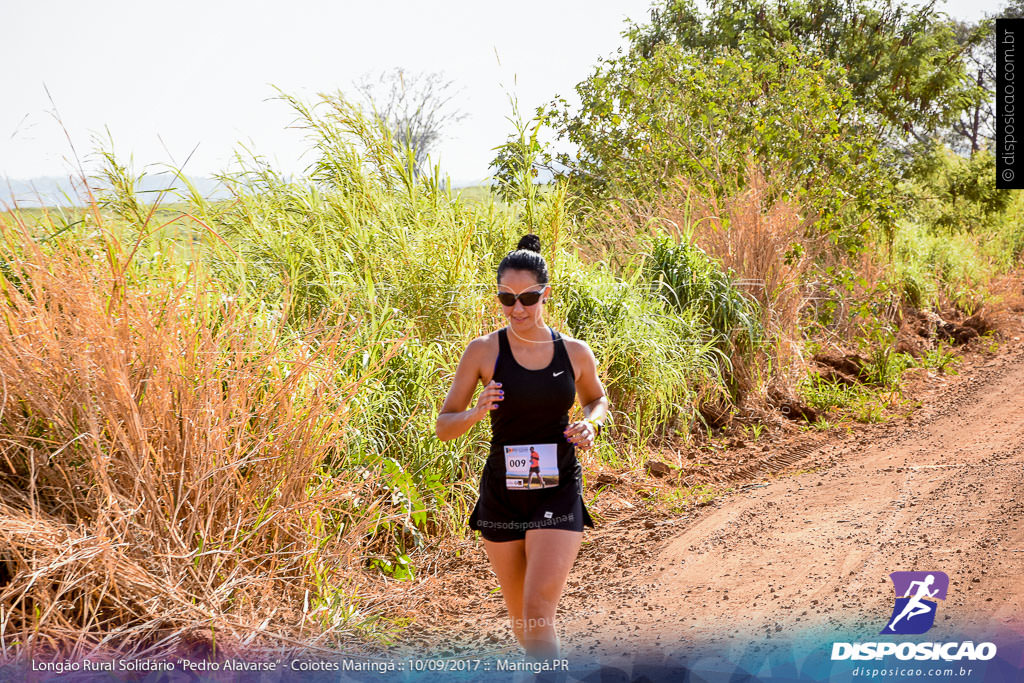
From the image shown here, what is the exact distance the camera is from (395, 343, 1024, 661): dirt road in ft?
13.7

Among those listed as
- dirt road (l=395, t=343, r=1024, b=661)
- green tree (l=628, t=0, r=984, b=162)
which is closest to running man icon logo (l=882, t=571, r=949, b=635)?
dirt road (l=395, t=343, r=1024, b=661)

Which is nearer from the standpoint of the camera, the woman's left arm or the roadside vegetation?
the woman's left arm

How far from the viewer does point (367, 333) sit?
224 inches

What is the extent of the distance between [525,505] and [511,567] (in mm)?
264

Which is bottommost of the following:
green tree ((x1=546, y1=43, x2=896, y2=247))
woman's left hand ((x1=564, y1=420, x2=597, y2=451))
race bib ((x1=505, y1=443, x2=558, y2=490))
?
race bib ((x1=505, y1=443, x2=558, y2=490))

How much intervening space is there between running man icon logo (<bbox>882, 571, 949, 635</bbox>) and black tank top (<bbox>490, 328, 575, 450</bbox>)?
1.94 metres

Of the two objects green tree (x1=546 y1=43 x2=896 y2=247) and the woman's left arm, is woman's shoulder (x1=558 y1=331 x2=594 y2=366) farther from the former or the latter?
green tree (x1=546 y1=43 x2=896 y2=247)

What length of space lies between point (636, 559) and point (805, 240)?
20.0 ft

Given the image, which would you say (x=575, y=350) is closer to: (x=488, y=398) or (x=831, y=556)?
(x=488, y=398)

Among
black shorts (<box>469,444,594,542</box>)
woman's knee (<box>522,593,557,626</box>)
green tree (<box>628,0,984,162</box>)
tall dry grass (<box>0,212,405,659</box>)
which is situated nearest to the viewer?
woman's knee (<box>522,593,557,626</box>)

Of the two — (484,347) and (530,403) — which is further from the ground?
(484,347)

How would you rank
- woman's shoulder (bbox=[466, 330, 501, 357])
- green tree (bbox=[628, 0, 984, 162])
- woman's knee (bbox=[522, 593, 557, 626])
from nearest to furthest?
woman's knee (bbox=[522, 593, 557, 626])
woman's shoulder (bbox=[466, 330, 501, 357])
green tree (bbox=[628, 0, 984, 162])

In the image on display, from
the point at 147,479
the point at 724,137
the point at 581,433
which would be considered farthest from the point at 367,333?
the point at 724,137

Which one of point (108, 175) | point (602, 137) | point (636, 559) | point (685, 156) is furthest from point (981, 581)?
point (602, 137)
